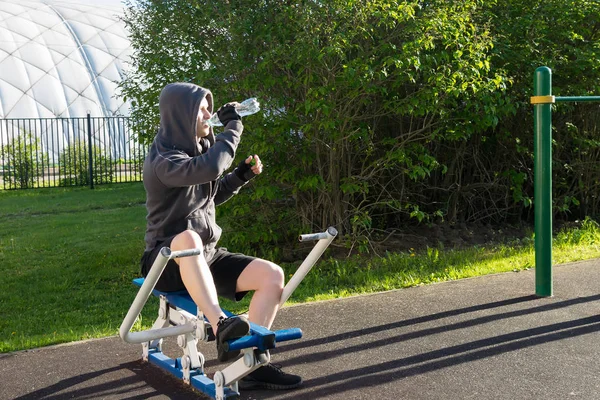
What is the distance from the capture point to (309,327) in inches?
215

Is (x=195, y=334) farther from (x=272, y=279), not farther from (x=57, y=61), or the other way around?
(x=57, y=61)

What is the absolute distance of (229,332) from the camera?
3.69m

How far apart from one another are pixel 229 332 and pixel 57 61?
28.0 m

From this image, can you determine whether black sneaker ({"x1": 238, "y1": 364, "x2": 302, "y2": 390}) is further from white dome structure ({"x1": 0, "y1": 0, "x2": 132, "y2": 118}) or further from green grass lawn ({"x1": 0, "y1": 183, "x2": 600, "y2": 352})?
white dome structure ({"x1": 0, "y1": 0, "x2": 132, "y2": 118})

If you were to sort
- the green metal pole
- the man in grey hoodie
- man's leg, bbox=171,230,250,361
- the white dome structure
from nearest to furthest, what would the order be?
man's leg, bbox=171,230,250,361 < the man in grey hoodie < the green metal pole < the white dome structure

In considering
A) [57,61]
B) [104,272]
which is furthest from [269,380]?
[57,61]

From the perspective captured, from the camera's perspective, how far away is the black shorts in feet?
13.9

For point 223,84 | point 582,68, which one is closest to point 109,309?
point 223,84

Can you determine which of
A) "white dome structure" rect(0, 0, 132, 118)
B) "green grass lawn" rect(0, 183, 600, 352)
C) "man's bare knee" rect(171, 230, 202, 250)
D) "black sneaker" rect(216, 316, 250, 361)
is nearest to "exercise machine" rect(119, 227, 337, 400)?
"black sneaker" rect(216, 316, 250, 361)

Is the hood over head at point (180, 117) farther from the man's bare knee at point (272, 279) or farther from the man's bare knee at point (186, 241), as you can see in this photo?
the man's bare knee at point (272, 279)

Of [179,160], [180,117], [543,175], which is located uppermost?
[180,117]

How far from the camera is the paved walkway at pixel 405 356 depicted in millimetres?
4266

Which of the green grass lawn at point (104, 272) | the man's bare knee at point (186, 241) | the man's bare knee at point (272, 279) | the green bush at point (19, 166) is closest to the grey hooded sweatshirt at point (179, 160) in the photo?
the man's bare knee at point (186, 241)

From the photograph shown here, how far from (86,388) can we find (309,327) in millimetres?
1664
